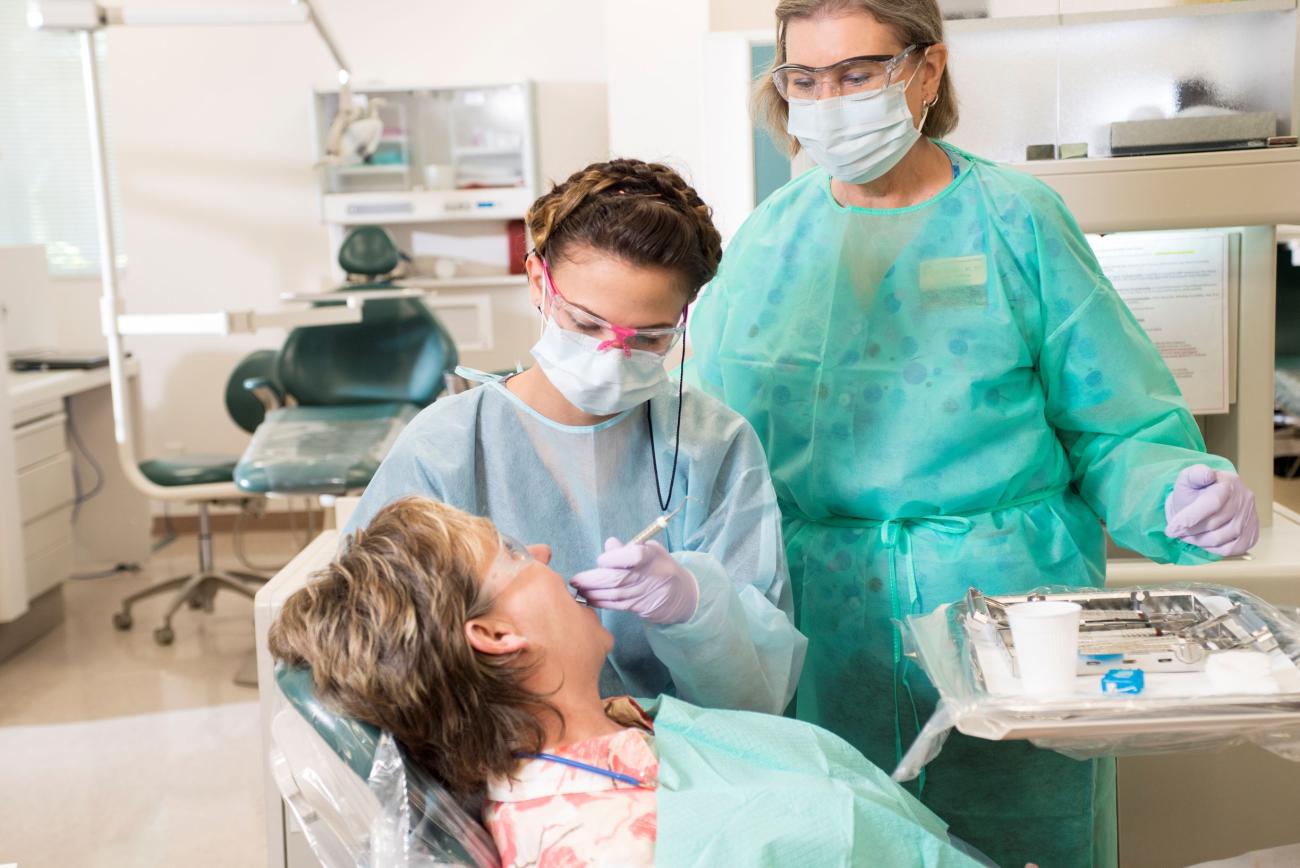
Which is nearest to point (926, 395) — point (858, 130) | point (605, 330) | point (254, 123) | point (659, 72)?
point (858, 130)

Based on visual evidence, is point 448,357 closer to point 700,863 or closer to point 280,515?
point 280,515

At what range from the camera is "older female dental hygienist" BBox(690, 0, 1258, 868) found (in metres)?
1.41

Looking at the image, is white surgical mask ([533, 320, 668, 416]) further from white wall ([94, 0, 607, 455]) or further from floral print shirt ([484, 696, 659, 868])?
white wall ([94, 0, 607, 455])

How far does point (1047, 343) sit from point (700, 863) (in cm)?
72

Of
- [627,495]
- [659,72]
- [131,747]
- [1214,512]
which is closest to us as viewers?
[1214,512]

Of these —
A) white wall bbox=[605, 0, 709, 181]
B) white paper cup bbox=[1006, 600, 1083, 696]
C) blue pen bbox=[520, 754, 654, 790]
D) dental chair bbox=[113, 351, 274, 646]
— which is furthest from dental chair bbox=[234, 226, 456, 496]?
white paper cup bbox=[1006, 600, 1083, 696]

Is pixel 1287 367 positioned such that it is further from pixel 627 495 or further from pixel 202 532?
pixel 202 532

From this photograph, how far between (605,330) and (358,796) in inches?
19.3

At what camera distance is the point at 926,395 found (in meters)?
1.44

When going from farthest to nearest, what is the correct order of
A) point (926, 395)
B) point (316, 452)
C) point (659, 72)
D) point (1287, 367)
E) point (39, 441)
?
point (39, 441) → point (316, 452) → point (659, 72) → point (1287, 367) → point (926, 395)

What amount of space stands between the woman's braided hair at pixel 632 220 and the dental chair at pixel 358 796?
1.61 feet

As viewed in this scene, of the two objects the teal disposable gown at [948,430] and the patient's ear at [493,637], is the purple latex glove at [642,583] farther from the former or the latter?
the teal disposable gown at [948,430]

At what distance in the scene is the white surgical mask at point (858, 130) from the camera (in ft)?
4.60

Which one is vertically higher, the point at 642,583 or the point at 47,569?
the point at 642,583
